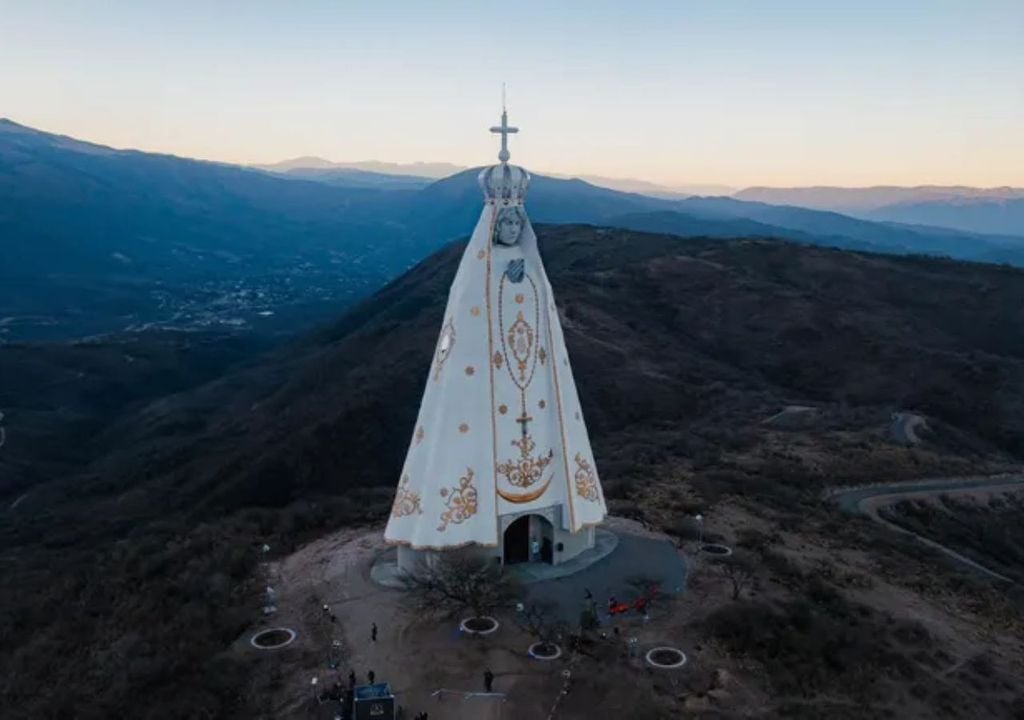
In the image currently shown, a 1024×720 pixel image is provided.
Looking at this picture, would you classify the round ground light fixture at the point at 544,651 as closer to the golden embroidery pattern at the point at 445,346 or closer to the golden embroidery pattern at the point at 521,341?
the golden embroidery pattern at the point at 521,341

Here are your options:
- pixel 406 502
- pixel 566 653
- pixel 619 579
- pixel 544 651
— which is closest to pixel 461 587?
pixel 544 651

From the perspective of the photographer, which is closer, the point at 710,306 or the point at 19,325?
the point at 710,306

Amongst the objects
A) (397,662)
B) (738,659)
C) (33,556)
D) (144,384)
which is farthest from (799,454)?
(144,384)

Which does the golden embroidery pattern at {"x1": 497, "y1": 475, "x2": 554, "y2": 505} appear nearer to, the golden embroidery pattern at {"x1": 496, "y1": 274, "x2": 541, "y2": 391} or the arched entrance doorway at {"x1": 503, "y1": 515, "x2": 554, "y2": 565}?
the arched entrance doorway at {"x1": 503, "y1": 515, "x2": 554, "y2": 565}

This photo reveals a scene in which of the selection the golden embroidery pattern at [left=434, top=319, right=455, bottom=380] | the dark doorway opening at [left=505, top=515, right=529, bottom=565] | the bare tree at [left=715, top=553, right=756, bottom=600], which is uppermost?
the golden embroidery pattern at [left=434, top=319, right=455, bottom=380]

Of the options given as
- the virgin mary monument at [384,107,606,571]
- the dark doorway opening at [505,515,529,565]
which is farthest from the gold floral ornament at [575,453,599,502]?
the dark doorway opening at [505,515,529,565]

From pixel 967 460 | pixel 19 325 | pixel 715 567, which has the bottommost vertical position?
pixel 19 325

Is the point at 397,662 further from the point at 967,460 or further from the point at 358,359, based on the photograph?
the point at 358,359
